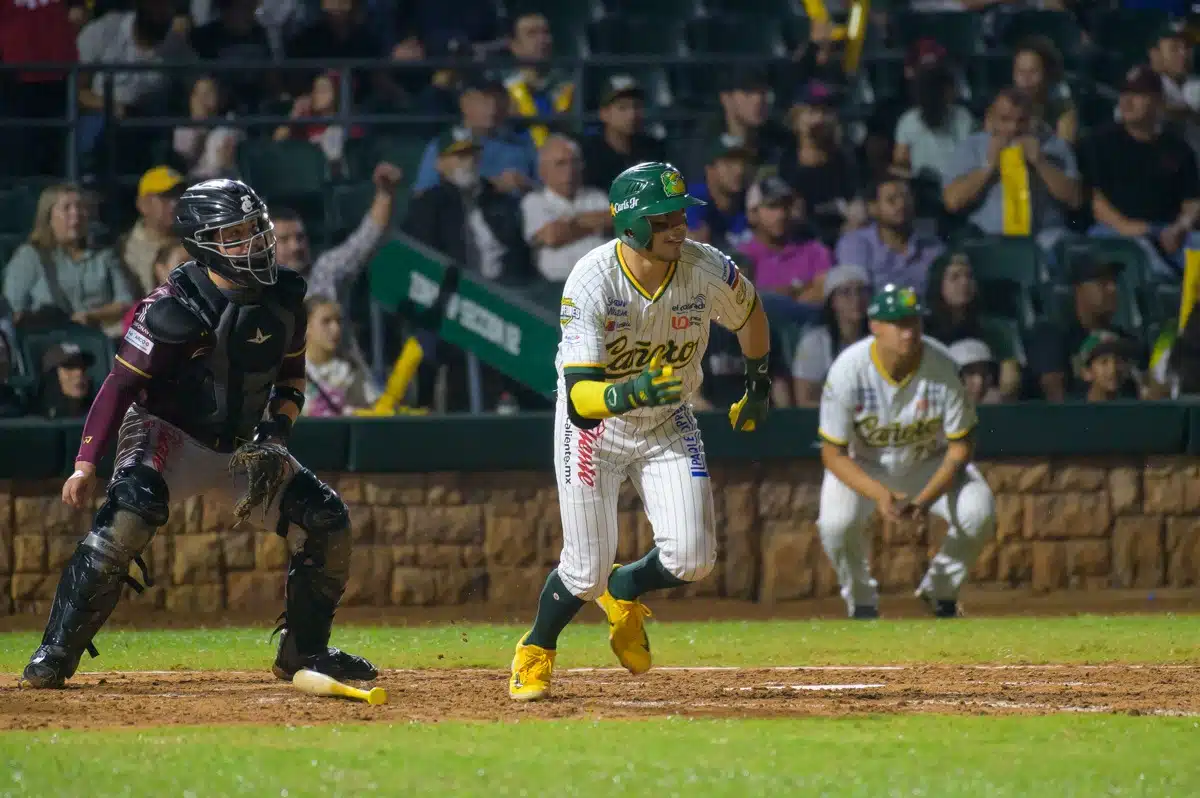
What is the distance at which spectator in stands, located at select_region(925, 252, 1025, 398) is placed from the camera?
1145 centimetres

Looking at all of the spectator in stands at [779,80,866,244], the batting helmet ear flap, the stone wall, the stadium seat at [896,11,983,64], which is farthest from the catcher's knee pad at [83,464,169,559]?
the stadium seat at [896,11,983,64]

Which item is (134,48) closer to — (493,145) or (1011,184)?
(493,145)

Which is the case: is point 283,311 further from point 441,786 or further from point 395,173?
point 395,173

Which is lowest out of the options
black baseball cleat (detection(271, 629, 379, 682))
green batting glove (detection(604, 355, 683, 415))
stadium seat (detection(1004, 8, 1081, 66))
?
black baseball cleat (detection(271, 629, 379, 682))

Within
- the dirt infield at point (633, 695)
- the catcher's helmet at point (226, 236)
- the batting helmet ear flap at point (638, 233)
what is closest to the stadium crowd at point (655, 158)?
the dirt infield at point (633, 695)

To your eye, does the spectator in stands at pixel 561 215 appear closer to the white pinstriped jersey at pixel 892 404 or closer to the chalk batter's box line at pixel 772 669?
the white pinstriped jersey at pixel 892 404

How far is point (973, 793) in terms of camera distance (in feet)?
15.8

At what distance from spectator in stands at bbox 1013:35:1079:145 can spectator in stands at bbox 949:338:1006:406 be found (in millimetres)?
2186

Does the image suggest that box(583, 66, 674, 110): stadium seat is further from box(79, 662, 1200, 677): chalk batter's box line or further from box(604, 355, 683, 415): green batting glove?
box(604, 355, 683, 415): green batting glove

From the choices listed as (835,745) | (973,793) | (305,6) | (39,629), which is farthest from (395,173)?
(973,793)

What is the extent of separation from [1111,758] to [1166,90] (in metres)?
9.25

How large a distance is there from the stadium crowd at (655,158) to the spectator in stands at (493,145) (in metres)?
0.02

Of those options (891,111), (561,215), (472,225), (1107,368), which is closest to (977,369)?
(1107,368)

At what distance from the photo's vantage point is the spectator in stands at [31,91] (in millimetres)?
12547
